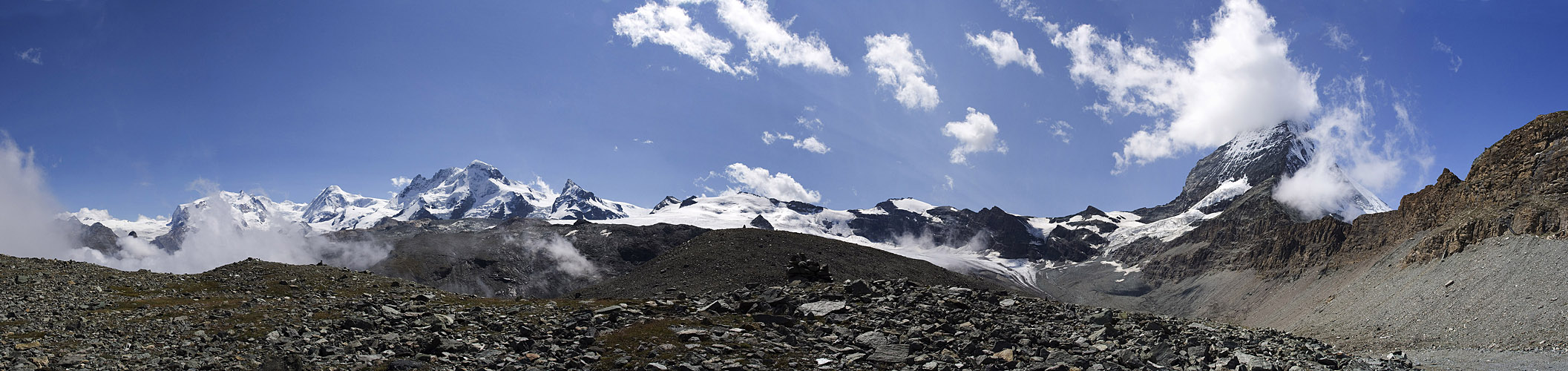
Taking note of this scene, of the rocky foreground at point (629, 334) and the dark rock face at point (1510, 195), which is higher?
the dark rock face at point (1510, 195)

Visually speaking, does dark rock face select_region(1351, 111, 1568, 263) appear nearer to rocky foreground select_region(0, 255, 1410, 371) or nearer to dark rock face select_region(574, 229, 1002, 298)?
dark rock face select_region(574, 229, 1002, 298)

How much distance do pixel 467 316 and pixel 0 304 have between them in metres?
24.2

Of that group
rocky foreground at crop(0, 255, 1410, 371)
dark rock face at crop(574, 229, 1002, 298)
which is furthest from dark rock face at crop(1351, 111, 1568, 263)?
rocky foreground at crop(0, 255, 1410, 371)

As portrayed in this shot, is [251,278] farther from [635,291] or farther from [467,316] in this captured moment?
[635,291]

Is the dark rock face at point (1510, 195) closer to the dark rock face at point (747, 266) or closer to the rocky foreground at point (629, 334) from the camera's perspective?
the dark rock face at point (747, 266)

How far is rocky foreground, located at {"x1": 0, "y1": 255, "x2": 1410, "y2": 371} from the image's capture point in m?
29.2

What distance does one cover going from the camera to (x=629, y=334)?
3459 cm

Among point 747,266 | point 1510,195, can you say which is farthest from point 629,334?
point 1510,195

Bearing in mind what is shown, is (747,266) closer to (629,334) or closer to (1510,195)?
(629,334)

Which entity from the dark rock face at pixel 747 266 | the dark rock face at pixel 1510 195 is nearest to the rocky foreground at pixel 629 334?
the dark rock face at pixel 747 266

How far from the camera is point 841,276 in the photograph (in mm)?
131250

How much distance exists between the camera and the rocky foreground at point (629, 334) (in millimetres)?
29188

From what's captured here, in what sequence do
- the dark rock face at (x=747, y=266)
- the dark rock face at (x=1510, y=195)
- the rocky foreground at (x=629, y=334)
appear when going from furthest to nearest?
the dark rock face at (x=1510, y=195), the dark rock face at (x=747, y=266), the rocky foreground at (x=629, y=334)

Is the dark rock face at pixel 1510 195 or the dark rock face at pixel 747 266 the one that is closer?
the dark rock face at pixel 747 266
